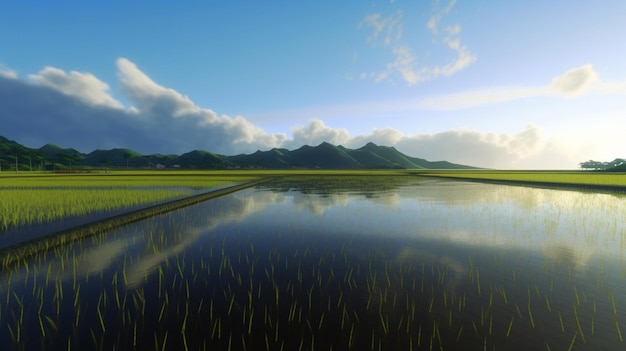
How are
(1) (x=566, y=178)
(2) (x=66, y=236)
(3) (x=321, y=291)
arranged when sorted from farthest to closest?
(1) (x=566, y=178), (2) (x=66, y=236), (3) (x=321, y=291)

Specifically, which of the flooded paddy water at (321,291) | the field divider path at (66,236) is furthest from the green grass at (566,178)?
the field divider path at (66,236)

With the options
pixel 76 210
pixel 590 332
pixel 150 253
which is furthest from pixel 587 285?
pixel 76 210

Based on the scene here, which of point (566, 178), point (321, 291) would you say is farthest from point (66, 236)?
point (566, 178)

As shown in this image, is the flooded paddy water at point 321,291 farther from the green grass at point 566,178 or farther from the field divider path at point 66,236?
the green grass at point 566,178

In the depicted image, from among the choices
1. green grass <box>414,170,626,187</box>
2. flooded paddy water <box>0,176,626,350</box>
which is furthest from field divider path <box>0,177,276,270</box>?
green grass <box>414,170,626,187</box>

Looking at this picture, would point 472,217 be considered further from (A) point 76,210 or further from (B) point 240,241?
(A) point 76,210

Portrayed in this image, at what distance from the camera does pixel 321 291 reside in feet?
18.6

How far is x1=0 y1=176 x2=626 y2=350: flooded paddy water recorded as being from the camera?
4203 millimetres

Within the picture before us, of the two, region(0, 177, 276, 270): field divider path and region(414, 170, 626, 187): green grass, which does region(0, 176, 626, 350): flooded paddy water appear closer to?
region(0, 177, 276, 270): field divider path

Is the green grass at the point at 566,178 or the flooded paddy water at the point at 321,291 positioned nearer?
the flooded paddy water at the point at 321,291

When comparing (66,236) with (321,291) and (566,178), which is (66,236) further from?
(566,178)

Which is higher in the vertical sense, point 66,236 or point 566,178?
point 566,178

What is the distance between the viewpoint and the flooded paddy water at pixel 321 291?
420 cm

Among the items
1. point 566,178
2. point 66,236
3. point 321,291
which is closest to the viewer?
point 321,291
